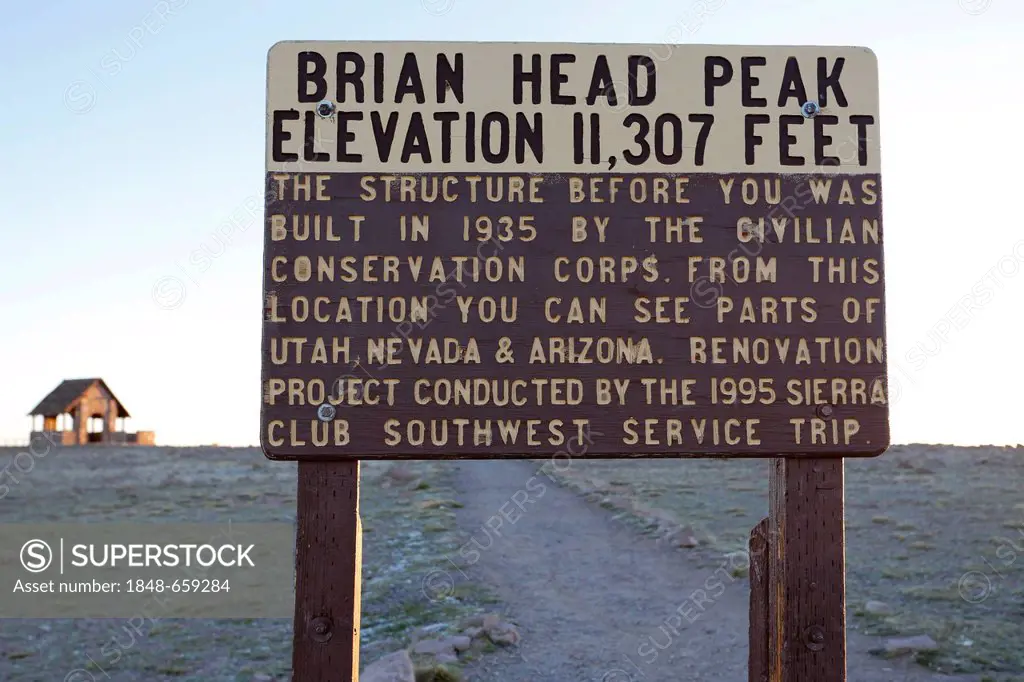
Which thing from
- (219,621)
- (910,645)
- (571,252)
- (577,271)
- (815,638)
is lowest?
(219,621)

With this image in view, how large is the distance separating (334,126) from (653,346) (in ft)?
7.68

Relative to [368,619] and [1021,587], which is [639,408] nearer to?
[368,619]

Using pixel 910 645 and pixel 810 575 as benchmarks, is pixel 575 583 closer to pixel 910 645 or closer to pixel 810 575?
pixel 910 645

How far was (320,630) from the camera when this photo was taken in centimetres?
465

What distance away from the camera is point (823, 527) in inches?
191

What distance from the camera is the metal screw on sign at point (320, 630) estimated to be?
15.3 feet

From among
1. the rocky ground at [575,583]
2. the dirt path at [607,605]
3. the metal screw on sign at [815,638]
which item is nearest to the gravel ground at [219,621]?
the rocky ground at [575,583]

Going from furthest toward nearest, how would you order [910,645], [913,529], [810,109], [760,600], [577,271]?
[913,529] < [910,645] < [760,600] < [810,109] < [577,271]

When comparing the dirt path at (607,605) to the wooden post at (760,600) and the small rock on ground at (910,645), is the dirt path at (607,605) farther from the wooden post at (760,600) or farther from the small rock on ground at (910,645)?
the wooden post at (760,600)

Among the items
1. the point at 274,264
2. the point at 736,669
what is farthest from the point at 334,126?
the point at 736,669

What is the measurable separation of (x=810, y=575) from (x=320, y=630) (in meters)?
2.88

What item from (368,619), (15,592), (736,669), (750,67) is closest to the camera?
(750,67)

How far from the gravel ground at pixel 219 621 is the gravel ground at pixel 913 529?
5093 millimetres

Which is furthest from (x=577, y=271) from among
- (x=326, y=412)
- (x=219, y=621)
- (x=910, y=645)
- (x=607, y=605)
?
(x=219, y=621)
